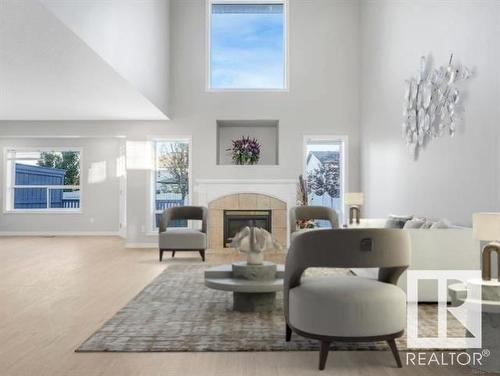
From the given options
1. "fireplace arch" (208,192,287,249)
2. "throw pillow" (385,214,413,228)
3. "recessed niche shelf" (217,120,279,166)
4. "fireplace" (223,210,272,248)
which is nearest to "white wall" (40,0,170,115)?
"recessed niche shelf" (217,120,279,166)

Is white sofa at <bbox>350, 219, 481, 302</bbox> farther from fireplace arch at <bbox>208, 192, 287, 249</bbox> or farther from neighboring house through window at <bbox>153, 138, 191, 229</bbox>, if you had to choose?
neighboring house through window at <bbox>153, 138, 191, 229</bbox>

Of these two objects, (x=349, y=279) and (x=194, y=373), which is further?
(x=349, y=279)

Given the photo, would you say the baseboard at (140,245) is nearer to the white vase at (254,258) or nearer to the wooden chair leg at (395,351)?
the white vase at (254,258)

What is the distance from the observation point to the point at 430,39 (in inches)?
236

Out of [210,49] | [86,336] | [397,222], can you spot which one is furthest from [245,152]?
[86,336]

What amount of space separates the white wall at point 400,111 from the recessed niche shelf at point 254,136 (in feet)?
5.96

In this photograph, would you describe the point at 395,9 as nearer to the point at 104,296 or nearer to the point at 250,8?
the point at 250,8

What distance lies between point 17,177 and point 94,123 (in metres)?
4.05

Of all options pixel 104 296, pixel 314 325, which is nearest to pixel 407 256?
pixel 314 325

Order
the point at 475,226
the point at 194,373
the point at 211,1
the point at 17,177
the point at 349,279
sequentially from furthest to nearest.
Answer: the point at 17,177 → the point at 211,1 → the point at 349,279 → the point at 475,226 → the point at 194,373

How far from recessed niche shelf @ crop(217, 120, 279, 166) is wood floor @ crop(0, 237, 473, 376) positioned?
3.41 m

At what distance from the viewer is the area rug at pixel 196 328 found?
3354 mm

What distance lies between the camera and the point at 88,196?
12.9 m

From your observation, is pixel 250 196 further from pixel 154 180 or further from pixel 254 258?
pixel 254 258
